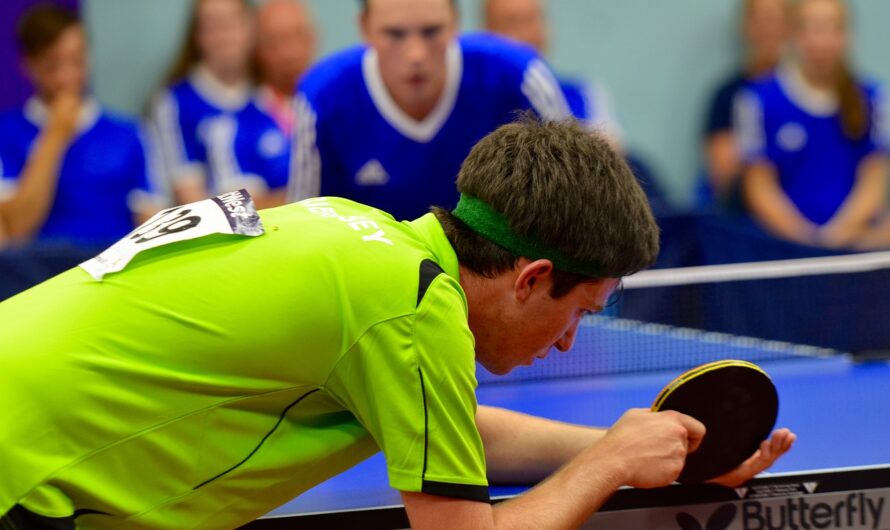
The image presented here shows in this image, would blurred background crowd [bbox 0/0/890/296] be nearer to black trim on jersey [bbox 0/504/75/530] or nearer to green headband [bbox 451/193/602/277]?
green headband [bbox 451/193/602/277]

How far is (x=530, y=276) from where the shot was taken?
2270 mm

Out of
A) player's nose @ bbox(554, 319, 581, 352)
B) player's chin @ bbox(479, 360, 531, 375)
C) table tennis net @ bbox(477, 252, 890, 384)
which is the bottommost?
table tennis net @ bbox(477, 252, 890, 384)

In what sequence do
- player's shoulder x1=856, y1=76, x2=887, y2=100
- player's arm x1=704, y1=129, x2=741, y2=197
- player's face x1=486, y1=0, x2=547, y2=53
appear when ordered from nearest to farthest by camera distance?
player's face x1=486, y1=0, x2=547, y2=53 < player's shoulder x1=856, y1=76, x2=887, y2=100 < player's arm x1=704, y1=129, x2=741, y2=197

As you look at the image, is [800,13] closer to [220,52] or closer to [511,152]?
[220,52]

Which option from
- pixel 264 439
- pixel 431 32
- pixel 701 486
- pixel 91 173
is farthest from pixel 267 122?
pixel 264 439

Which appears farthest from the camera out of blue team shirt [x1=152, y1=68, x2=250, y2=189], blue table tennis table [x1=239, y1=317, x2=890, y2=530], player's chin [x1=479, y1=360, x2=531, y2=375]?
blue team shirt [x1=152, y1=68, x2=250, y2=189]

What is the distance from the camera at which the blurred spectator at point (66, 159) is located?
246 inches

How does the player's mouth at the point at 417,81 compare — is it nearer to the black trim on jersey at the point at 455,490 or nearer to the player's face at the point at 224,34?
the black trim on jersey at the point at 455,490

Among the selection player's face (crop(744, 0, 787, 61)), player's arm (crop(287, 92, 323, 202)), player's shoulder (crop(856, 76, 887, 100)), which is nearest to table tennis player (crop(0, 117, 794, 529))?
player's arm (crop(287, 92, 323, 202))

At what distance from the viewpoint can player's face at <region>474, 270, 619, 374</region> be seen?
2326 mm

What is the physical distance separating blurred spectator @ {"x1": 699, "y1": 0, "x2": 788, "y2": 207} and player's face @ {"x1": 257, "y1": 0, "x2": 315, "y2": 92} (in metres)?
2.84

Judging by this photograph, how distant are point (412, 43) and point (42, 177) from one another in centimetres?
269

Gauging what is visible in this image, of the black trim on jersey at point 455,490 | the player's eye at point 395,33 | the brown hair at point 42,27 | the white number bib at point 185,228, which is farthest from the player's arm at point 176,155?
the black trim on jersey at point 455,490

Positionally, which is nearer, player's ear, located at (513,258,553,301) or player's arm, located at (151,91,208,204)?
player's ear, located at (513,258,553,301)
